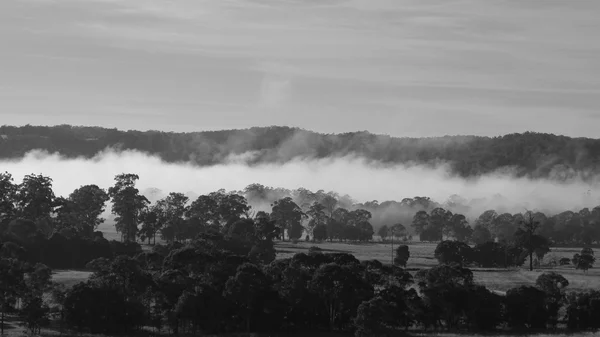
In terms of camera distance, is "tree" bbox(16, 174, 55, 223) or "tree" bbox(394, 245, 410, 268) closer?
"tree" bbox(394, 245, 410, 268)

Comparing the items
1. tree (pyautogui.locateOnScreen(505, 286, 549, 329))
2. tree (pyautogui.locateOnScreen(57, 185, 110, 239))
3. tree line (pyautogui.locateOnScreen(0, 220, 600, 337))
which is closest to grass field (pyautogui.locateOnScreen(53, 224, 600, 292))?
tree line (pyautogui.locateOnScreen(0, 220, 600, 337))

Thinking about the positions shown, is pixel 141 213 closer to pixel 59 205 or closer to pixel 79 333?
pixel 59 205

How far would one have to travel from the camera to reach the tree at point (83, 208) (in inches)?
7341

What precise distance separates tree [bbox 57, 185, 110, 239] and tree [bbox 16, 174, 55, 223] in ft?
13.5

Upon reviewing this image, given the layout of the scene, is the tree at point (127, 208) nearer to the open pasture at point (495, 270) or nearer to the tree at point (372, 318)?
the open pasture at point (495, 270)

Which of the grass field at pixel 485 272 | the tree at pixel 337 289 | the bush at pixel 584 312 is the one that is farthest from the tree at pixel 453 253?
the tree at pixel 337 289

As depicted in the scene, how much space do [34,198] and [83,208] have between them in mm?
17494

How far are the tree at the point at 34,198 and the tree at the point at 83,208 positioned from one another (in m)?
4.12

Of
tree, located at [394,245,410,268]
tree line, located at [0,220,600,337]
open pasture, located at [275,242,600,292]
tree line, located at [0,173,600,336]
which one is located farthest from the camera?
tree, located at [394,245,410,268]

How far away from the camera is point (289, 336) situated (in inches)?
3720

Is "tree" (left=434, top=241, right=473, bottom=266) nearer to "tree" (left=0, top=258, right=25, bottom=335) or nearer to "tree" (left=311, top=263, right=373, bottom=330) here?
"tree" (left=311, top=263, right=373, bottom=330)

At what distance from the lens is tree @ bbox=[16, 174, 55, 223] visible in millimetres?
177750

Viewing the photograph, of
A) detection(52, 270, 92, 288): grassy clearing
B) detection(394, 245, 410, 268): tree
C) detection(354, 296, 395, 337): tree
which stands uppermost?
detection(394, 245, 410, 268): tree

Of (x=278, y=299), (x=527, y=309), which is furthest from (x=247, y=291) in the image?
(x=527, y=309)
